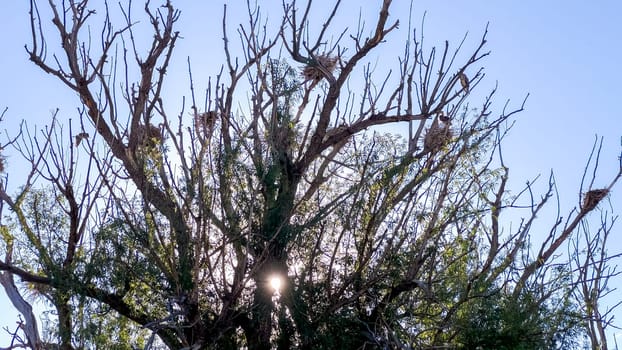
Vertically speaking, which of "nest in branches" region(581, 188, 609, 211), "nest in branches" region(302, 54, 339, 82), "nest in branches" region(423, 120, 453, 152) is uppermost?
"nest in branches" region(302, 54, 339, 82)

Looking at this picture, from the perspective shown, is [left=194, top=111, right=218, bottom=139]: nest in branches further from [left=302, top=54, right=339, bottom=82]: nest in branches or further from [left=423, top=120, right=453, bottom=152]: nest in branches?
[left=423, top=120, right=453, bottom=152]: nest in branches

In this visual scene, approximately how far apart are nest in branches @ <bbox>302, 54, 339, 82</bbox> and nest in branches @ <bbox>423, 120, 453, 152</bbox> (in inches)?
41.0

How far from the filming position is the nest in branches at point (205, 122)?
7.38 metres

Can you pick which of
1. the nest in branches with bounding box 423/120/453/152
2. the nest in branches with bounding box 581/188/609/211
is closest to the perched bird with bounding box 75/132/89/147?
the nest in branches with bounding box 423/120/453/152

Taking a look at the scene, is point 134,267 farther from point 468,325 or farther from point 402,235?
point 468,325

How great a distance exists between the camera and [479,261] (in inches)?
302

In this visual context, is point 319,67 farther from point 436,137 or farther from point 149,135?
point 149,135

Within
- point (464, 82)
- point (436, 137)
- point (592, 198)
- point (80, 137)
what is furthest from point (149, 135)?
point (592, 198)

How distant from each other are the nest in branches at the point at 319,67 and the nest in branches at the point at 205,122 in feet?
3.53

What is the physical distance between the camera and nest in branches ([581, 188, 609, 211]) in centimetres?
865

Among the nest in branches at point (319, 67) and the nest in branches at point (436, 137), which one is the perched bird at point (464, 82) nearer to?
the nest in branches at point (436, 137)

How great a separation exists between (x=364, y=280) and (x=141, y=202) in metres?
1.88

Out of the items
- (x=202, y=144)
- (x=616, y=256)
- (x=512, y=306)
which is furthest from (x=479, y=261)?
(x=202, y=144)

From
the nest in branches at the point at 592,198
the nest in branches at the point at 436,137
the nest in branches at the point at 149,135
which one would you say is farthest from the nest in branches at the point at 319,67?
the nest in branches at the point at 592,198
